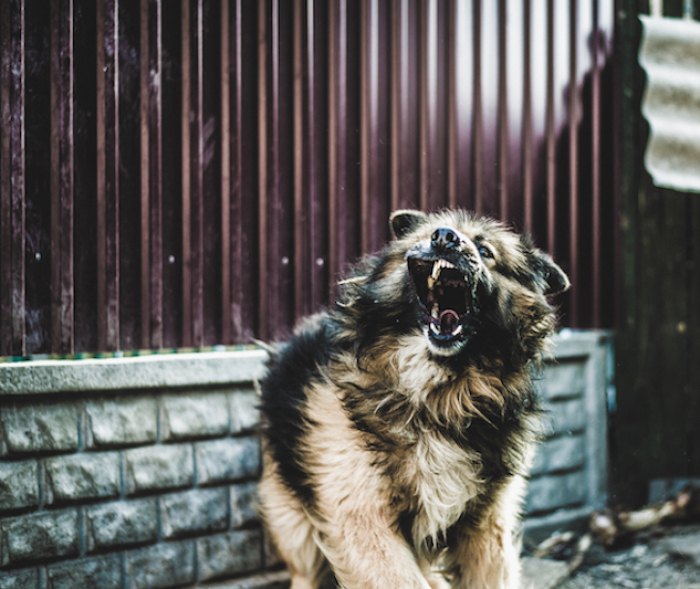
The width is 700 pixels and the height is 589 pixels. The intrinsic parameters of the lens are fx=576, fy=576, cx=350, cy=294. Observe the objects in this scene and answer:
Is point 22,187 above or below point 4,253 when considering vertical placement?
above

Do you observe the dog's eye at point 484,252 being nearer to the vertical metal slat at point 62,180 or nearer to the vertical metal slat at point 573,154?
the vertical metal slat at point 62,180

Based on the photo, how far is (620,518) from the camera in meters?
4.62

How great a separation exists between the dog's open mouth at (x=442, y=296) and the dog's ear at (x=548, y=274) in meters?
0.48

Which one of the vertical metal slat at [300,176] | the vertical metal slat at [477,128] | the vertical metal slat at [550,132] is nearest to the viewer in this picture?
the vertical metal slat at [300,176]

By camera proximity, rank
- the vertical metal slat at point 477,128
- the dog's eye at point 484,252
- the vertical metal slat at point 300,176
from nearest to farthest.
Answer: the dog's eye at point 484,252 → the vertical metal slat at point 300,176 → the vertical metal slat at point 477,128

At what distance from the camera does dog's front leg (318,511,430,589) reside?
8.22ft

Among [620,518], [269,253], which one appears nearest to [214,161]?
[269,253]

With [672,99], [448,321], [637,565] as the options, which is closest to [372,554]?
[448,321]

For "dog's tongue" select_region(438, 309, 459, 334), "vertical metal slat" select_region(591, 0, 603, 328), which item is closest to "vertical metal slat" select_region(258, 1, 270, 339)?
"dog's tongue" select_region(438, 309, 459, 334)

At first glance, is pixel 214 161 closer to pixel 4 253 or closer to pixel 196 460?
pixel 4 253

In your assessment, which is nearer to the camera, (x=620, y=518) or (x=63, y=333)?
(x=63, y=333)

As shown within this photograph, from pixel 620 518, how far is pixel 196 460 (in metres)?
3.41

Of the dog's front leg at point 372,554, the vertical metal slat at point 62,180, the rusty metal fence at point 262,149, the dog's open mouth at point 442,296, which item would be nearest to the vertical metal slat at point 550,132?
the rusty metal fence at point 262,149

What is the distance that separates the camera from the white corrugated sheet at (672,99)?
4.97 metres
